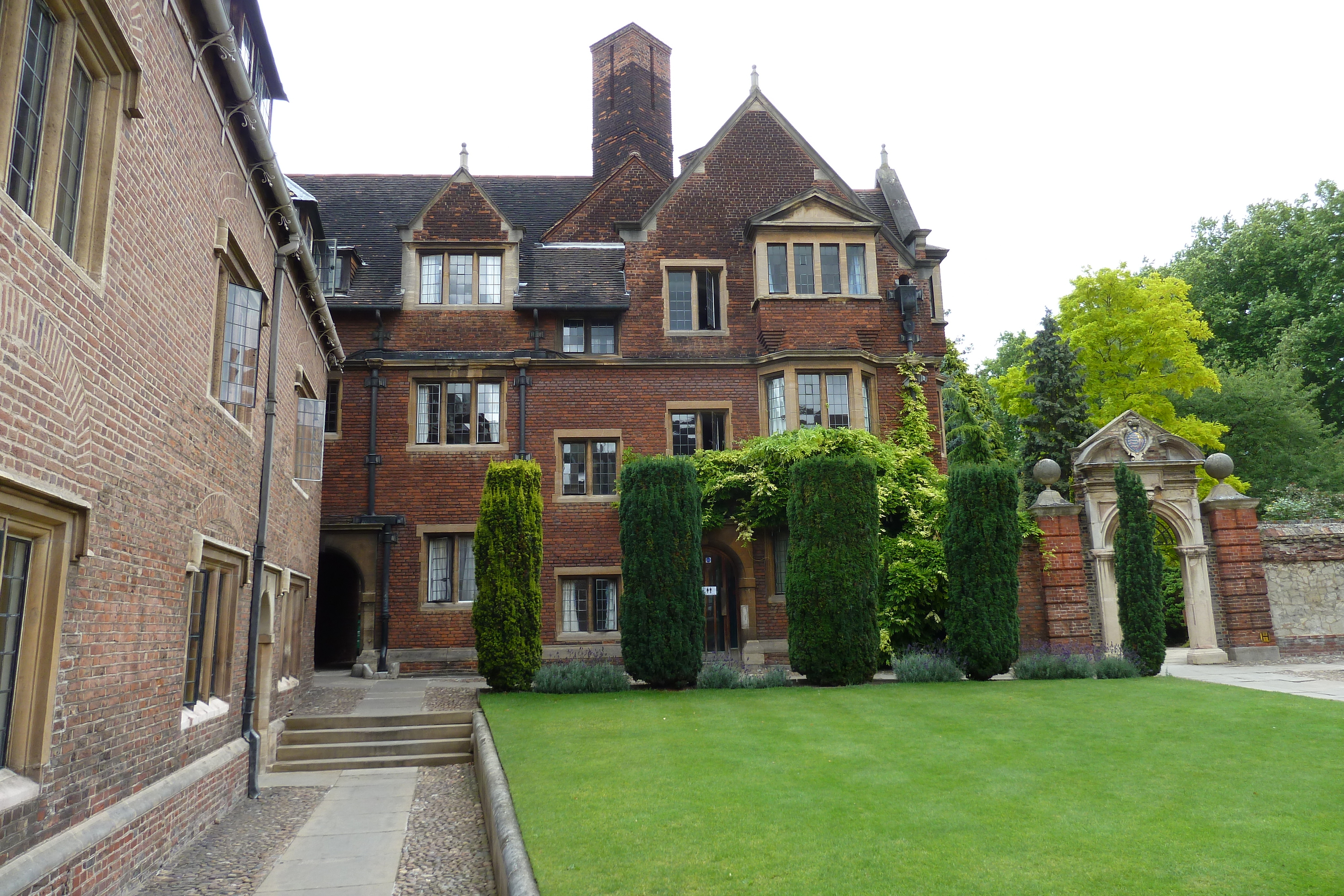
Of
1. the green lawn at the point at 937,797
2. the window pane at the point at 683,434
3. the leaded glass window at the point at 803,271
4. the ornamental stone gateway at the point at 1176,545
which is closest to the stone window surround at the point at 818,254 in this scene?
the leaded glass window at the point at 803,271

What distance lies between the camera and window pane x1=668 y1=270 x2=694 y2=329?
864 inches

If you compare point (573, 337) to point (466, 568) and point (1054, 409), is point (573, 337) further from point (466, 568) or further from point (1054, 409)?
point (1054, 409)

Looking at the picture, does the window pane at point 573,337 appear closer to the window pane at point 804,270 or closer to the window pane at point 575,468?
the window pane at point 575,468

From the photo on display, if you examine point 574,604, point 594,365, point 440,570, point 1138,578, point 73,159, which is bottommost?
point 574,604

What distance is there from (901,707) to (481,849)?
688 cm

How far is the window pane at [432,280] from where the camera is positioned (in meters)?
21.6

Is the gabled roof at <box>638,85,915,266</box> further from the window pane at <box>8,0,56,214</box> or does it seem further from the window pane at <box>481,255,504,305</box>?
the window pane at <box>8,0,56,214</box>

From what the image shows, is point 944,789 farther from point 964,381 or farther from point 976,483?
point 964,381

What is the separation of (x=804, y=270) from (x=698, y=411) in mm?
4202

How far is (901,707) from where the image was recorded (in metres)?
12.6

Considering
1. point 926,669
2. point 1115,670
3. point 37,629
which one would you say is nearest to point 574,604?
point 926,669

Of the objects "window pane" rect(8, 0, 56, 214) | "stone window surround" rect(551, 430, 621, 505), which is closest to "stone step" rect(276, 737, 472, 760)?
"window pane" rect(8, 0, 56, 214)

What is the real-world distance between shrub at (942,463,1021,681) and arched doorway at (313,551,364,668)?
48.5ft

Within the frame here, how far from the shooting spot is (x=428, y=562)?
20.5 m
